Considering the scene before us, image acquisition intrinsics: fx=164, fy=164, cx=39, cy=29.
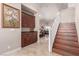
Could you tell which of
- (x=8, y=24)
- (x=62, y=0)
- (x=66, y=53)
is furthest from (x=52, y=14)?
(x=8, y=24)

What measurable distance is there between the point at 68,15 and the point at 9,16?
63.7 inches

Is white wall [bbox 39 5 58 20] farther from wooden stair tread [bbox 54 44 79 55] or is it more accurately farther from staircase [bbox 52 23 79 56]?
wooden stair tread [bbox 54 44 79 55]

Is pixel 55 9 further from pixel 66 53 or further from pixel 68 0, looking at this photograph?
pixel 66 53

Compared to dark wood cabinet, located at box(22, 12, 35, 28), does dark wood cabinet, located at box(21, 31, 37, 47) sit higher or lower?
lower

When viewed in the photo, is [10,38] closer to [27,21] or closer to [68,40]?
[27,21]

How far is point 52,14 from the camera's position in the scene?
4023 mm

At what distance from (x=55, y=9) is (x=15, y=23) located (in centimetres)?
143

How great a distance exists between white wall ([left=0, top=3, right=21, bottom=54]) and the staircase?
4.33 feet

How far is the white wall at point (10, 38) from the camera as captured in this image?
4.42 m

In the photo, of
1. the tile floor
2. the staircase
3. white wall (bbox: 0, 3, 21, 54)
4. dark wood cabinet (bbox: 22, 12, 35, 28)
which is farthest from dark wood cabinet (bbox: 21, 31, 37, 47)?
the staircase

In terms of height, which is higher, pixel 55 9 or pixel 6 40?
pixel 55 9

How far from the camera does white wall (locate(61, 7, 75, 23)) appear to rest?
391 cm

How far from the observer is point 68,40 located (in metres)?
4.09

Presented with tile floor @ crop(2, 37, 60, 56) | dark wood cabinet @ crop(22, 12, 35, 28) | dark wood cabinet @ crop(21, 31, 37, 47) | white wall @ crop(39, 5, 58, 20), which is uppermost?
white wall @ crop(39, 5, 58, 20)
